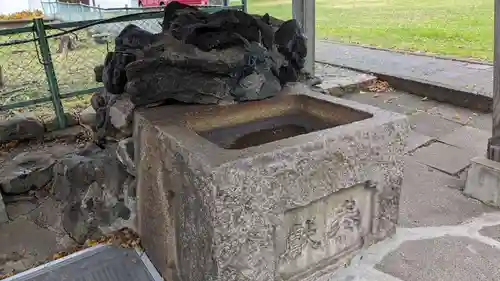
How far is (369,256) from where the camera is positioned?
2117mm

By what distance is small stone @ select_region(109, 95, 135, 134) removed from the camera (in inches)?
88.9

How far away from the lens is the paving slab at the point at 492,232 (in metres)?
2.28

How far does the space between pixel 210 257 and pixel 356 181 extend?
0.74 meters

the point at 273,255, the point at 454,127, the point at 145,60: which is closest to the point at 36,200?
the point at 145,60

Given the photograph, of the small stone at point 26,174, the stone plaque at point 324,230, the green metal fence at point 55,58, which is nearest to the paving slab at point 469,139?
the stone plaque at point 324,230

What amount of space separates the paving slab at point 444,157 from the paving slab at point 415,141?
0.05 meters

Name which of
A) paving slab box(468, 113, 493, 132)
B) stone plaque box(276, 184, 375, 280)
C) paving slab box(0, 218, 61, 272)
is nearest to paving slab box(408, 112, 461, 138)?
paving slab box(468, 113, 493, 132)

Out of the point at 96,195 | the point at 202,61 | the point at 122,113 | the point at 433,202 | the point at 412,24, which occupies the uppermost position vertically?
the point at 202,61

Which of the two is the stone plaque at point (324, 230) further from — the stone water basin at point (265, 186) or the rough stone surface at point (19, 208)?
the rough stone surface at point (19, 208)

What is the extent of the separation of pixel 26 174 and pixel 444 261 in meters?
2.76

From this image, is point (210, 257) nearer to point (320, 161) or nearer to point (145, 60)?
point (320, 161)

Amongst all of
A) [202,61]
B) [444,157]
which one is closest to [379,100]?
[444,157]

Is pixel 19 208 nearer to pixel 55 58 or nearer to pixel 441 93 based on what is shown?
pixel 55 58

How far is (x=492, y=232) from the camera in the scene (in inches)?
91.4
